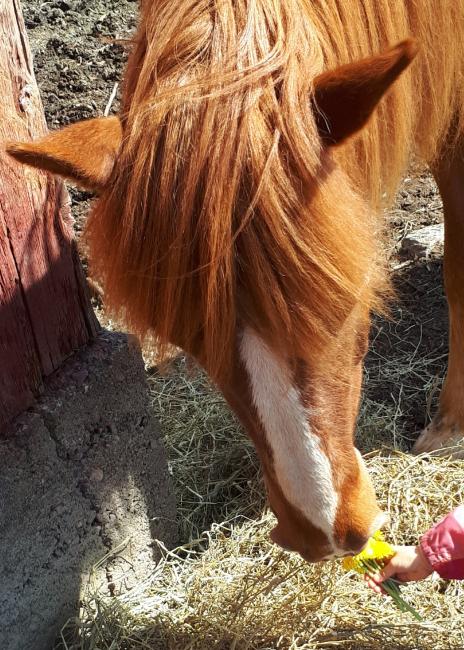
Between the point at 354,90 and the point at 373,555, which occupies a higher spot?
the point at 354,90

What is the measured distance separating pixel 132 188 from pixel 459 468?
5.59ft

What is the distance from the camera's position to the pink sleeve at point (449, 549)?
5.88ft

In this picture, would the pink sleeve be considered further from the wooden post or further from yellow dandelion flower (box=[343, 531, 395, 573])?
the wooden post

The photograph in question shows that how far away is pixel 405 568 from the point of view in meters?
1.88

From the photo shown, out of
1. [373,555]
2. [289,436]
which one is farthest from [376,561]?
[289,436]

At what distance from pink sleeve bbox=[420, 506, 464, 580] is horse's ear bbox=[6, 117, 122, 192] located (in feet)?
3.74

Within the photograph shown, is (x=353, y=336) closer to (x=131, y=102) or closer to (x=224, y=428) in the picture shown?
(x=131, y=102)

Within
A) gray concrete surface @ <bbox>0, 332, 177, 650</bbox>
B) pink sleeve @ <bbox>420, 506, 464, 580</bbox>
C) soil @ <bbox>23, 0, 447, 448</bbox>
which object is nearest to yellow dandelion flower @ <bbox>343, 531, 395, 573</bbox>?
pink sleeve @ <bbox>420, 506, 464, 580</bbox>

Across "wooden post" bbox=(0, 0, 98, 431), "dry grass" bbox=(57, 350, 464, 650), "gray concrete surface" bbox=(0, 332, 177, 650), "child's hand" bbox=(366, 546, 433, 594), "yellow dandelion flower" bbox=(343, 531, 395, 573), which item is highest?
"wooden post" bbox=(0, 0, 98, 431)

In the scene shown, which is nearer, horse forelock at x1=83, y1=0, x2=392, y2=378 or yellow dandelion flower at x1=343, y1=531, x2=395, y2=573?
horse forelock at x1=83, y1=0, x2=392, y2=378

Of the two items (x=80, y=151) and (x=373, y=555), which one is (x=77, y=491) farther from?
(x=80, y=151)

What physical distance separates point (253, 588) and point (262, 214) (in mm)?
1224

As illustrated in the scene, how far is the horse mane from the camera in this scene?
4.30ft

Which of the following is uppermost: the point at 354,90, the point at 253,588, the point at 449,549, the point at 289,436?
the point at 354,90
